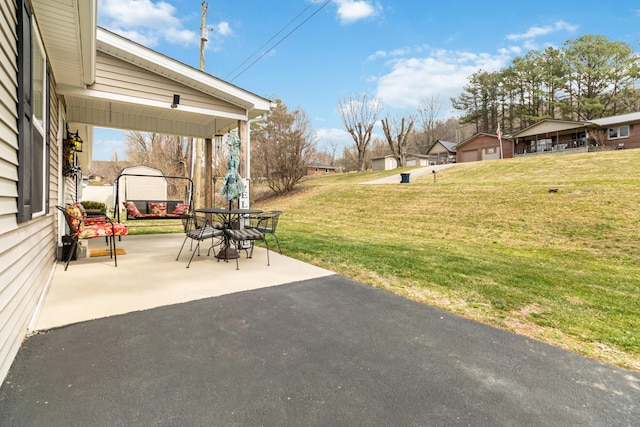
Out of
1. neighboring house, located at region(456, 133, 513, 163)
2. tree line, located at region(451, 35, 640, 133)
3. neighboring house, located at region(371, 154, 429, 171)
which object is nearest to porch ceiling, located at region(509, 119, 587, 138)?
neighboring house, located at region(456, 133, 513, 163)

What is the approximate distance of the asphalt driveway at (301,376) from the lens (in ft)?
4.83

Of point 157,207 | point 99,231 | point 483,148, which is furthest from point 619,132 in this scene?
point 99,231

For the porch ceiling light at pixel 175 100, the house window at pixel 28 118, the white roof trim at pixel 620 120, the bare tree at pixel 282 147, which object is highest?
the white roof trim at pixel 620 120

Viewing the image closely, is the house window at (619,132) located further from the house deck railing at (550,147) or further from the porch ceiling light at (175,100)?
the porch ceiling light at (175,100)

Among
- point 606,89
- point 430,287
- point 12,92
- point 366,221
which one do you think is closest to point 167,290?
point 12,92

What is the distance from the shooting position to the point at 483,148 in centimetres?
2847

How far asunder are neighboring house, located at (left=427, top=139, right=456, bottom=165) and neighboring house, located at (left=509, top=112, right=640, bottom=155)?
22.2 ft

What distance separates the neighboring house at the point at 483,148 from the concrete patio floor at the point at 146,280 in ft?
91.6

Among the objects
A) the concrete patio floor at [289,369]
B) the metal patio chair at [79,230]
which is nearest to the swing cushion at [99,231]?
the metal patio chair at [79,230]

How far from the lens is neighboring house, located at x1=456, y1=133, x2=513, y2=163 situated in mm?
27516

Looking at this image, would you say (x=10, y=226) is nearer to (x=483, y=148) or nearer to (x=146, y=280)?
(x=146, y=280)

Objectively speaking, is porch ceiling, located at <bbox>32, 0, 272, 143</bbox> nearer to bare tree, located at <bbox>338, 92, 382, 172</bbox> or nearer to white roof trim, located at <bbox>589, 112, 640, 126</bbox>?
bare tree, located at <bbox>338, 92, 382, 172</bbox>

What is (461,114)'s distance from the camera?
3838 cm

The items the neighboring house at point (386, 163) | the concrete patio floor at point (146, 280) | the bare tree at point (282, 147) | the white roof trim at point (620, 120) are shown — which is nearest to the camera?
the concrete patio floor at point (146, 280)
